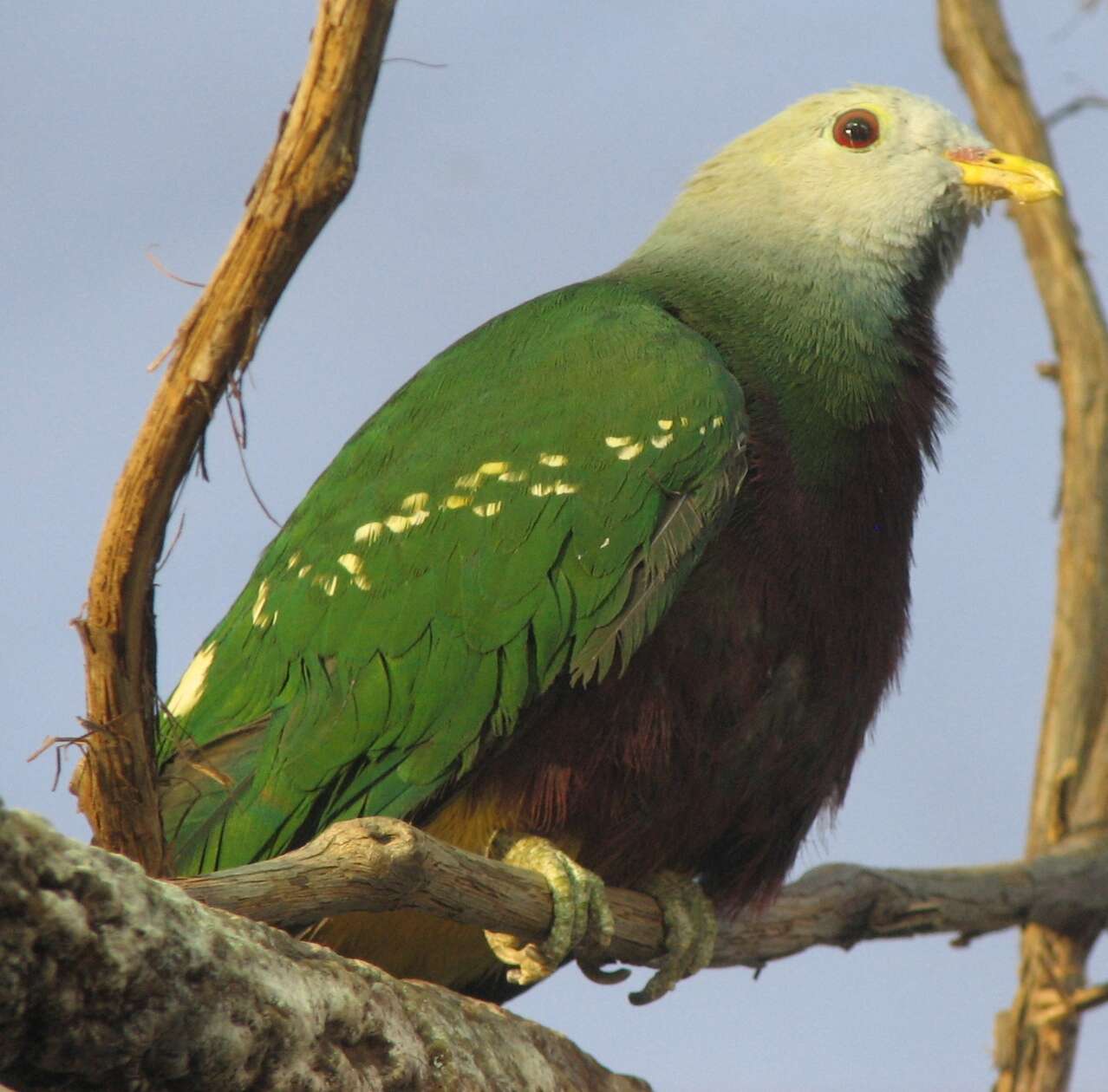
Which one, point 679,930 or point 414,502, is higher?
point 414,502

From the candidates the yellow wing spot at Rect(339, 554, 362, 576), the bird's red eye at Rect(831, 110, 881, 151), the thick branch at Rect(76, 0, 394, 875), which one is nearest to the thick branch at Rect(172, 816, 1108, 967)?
the thick branch at Rect(76, 0, 394, 875)

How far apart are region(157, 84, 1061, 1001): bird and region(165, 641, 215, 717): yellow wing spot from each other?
14 mm

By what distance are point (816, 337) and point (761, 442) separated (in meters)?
0.47

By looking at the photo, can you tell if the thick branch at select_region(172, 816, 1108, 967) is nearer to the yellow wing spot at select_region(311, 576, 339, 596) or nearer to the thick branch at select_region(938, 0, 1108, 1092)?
the thick branch at select_region(938, 0, 1108, 1092)

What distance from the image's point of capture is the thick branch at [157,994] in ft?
6.07

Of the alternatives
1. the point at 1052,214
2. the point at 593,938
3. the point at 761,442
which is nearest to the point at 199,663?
the point at 593,938

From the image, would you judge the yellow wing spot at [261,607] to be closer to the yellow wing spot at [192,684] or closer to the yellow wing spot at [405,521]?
the yellow wing spot at [192,684]

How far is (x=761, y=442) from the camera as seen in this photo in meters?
3.53

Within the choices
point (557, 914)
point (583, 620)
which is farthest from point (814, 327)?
point (557, 914)

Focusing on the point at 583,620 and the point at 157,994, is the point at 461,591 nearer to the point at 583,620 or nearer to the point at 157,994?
the point at 583,620

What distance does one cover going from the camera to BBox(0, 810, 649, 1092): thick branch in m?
1.85

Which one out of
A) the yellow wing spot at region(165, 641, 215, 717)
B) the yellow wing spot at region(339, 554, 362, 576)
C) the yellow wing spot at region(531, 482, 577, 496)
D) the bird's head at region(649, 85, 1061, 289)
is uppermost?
the bird's head at region(649, 85, 1061, 289)

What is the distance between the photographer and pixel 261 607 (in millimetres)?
3637

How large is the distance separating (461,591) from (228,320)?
1.07 metres
